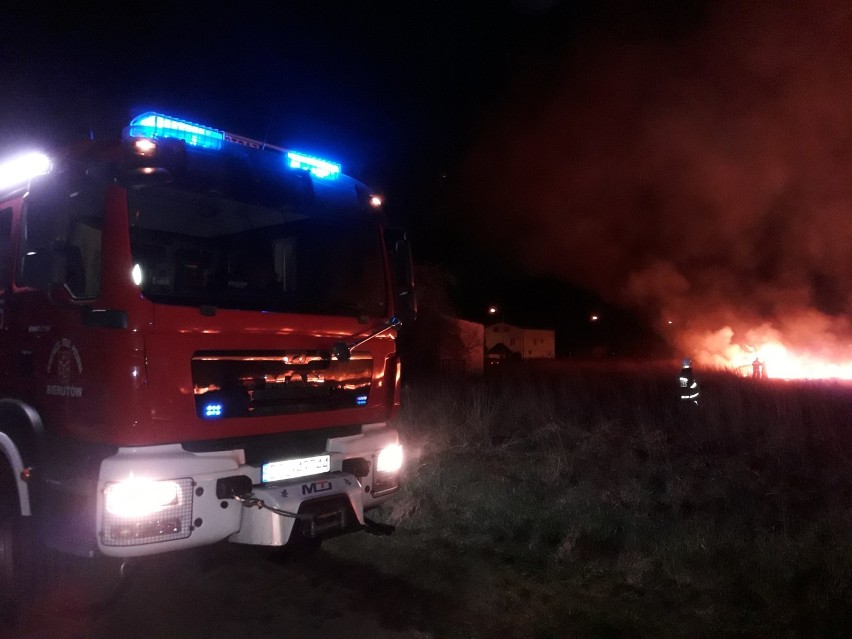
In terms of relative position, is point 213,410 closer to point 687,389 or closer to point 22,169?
point 22,169

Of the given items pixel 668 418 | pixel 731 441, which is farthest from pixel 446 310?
pixel 731 441

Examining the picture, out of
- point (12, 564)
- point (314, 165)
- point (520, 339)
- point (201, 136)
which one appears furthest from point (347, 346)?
point (520, 339)

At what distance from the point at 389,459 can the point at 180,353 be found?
174 cm

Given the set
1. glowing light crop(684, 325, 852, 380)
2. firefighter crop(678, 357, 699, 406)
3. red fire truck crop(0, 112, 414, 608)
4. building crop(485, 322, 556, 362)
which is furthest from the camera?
building crop(485, 322, 556, 362)

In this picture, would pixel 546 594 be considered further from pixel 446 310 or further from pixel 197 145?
pixel 446 310

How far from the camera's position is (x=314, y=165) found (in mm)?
4789

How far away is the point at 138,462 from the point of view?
3375 millimetres

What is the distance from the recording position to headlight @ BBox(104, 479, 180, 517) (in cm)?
332

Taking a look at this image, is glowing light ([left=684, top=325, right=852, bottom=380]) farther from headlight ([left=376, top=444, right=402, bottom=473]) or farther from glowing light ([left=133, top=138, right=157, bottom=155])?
glowing light ([left=133, top=138, right=157, bottom=155])

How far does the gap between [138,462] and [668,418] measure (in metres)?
8.01

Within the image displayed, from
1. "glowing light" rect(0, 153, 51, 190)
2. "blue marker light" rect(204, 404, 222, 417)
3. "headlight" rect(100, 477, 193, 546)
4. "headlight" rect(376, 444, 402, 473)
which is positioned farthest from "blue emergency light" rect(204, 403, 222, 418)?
"glowing light" rect(0, 153, 51, 190)

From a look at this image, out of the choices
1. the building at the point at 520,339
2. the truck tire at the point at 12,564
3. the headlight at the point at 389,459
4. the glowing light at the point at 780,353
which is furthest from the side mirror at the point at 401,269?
the building at the point at 520,339

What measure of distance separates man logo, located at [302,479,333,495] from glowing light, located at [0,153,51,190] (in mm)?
2405

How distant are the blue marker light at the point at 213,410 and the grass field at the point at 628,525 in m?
1.64
